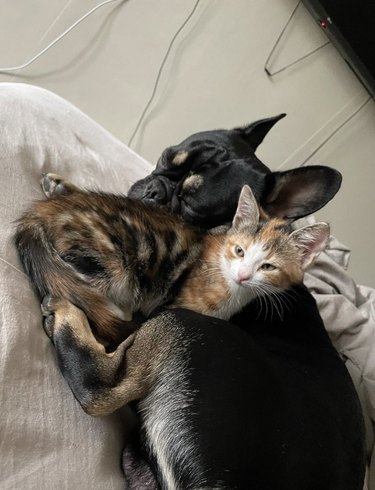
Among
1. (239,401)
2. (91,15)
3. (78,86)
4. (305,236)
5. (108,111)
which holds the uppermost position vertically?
(91,15)

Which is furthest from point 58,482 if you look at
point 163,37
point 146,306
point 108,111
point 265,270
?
point 163,37

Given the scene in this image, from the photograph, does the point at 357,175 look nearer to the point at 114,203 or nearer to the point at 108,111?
the point at 108,111

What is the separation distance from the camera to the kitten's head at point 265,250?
1.59 m

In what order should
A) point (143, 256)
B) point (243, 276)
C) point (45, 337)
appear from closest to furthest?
point (45, 337) < point (143, 256) < point (243, 276)

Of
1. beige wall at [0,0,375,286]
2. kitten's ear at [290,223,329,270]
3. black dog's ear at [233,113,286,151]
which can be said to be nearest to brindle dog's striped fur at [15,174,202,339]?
kitten's ear at [290,223,329,270]

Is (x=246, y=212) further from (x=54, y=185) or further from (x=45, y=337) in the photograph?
(x=45, y=337)

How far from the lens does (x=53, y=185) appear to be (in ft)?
5.16

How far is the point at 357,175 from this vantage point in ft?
12.1

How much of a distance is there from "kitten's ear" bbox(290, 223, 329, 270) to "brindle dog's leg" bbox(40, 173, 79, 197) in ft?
2.31

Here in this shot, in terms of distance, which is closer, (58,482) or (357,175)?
(58,482)

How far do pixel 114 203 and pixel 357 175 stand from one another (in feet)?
8.64

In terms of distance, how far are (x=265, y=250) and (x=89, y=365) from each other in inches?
28.0

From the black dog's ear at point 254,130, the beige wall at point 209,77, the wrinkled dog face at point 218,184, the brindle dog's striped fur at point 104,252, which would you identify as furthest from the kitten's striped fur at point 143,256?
the beige wall at point 209,77

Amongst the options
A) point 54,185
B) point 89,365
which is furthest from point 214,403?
point 54,185
